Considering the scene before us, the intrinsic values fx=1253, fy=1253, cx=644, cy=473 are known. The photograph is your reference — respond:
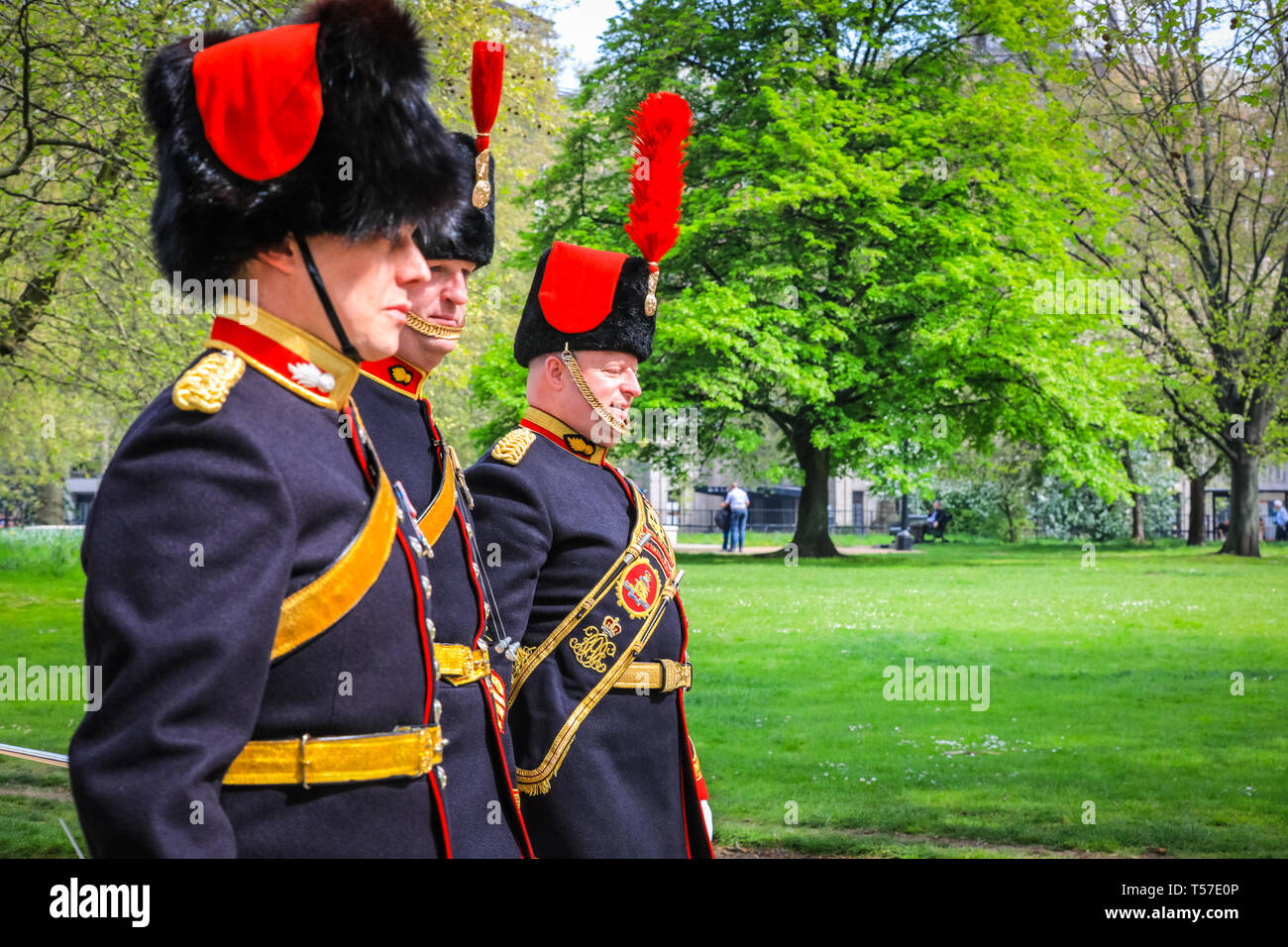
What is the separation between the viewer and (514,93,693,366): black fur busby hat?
4.10 metres

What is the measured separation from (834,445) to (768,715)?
16143 mm

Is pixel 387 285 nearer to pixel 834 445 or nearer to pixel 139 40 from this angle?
pixel 139 40

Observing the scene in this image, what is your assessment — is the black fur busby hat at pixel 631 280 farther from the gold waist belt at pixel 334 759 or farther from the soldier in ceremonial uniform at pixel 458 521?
the gold waist belt at pixel 334 759

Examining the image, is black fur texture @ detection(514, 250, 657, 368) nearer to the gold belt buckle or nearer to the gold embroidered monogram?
the gold embroidered monogram

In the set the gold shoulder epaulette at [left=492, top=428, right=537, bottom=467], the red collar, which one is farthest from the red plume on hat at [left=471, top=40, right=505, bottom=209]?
the gold shoulder epaulette at [left=492, top=428, right=537, bottom=467]

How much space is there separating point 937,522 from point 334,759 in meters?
44.0

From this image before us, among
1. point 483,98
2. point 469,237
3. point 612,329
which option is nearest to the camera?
point 483,98

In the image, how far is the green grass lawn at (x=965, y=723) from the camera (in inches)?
287

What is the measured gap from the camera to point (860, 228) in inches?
1024

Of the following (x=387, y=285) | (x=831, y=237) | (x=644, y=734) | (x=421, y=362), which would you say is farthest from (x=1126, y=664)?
(x=831, y=237)

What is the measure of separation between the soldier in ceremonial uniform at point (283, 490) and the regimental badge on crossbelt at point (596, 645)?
4.66ft

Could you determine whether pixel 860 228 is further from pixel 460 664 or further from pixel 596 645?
pixel 460 664

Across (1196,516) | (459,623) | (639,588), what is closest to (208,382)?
(459,623)

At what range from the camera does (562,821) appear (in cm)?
354
